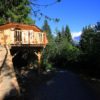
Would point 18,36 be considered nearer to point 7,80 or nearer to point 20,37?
point 20,37

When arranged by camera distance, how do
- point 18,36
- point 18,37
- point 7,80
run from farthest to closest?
point 18,37
point 18,36
point 7,80

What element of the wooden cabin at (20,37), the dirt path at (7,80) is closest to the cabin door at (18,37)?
the wooden cabin at (20,37)

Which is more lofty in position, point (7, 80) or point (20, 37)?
point (20, 37)

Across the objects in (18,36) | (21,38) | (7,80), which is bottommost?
(7,80)

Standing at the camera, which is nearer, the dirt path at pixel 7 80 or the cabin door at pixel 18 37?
the dirt path at pixel 7 80

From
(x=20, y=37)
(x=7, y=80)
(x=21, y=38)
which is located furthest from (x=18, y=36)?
(x=7, y=80)

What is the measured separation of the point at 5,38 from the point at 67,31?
331ft

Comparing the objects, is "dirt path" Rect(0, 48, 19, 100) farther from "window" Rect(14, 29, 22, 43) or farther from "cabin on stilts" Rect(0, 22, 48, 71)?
"window" Rect(14, 29, 22, 43)

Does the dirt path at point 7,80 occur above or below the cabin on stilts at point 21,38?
below

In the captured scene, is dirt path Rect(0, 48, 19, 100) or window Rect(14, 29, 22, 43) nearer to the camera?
dirt path Rect(0, 48, 19, 100)

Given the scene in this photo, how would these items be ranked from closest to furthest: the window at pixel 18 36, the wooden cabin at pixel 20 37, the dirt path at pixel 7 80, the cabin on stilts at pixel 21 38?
the dirt path at pixel 7 80 → the wooden cabin at pixel 20 37 → the cabin on stilts at pixel 21 38 → the window at pixel 18 36

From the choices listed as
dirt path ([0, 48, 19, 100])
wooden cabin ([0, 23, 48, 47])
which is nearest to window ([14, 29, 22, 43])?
wooden cabin ([0, 23, 48, 47])

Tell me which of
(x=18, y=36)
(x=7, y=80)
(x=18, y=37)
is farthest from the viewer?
(x=18, y=37)

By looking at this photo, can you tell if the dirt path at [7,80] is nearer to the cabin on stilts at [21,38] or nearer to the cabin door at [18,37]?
the cabin on stilts at [21,38]
